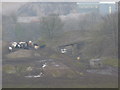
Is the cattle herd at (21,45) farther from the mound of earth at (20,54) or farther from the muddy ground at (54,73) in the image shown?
the muddy ground at (54,73)

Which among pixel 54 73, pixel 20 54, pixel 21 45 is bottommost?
pixel 54 73

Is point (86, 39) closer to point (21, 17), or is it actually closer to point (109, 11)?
A: point (109, 11)

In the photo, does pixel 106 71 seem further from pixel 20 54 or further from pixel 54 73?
pixel 20 54

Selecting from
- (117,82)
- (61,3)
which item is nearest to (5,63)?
(61,3)

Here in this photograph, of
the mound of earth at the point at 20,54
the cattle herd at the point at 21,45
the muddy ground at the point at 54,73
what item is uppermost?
the cattle herd at the point at 21,45

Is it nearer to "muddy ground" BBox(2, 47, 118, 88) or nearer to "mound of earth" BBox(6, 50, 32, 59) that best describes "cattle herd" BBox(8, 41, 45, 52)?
"mound of earth" BBox(6, 50, 32, 59)

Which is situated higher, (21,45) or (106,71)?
(21,45)

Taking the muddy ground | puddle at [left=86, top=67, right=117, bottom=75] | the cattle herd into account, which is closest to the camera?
the muddy ground

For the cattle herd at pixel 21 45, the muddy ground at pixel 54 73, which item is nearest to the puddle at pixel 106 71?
the muddy ground at pixel 54 73

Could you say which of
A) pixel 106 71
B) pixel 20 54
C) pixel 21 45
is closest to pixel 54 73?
pixel 20 54

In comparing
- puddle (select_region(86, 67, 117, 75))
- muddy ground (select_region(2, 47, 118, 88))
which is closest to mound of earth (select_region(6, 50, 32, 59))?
muddy ground (select_region(2, 47, 118, 88))

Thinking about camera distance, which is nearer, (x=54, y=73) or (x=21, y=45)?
(x=54, y=73)
